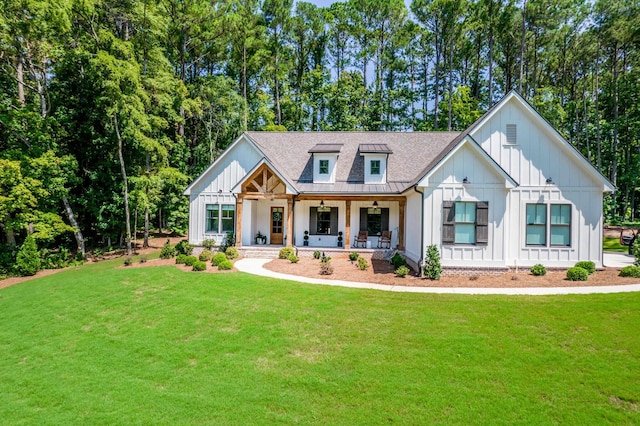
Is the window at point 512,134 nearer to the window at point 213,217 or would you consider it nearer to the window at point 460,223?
the window at point 460,223

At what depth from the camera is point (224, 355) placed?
6.85m

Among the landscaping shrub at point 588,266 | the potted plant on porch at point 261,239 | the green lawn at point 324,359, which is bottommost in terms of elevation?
the green lawn at point 324,359

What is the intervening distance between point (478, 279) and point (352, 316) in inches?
240

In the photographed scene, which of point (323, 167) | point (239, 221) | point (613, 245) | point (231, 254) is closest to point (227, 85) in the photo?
point (323, 167)

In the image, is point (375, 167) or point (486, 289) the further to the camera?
point (375, 167)

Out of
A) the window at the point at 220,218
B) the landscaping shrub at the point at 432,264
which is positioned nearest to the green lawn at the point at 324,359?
the landscaping shrub at the point at 432,264

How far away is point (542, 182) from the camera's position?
1299cm

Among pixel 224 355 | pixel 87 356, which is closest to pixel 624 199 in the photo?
pixel 224 355

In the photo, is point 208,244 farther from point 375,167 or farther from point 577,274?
point 577,274

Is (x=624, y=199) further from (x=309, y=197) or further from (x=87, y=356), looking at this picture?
(x=87, y=356)

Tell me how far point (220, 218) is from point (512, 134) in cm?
1539

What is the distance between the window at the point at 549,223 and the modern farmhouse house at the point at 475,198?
0.04m

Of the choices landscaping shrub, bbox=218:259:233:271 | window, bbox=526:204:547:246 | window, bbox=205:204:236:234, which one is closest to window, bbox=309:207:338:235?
window, bbox=205:204:236:234

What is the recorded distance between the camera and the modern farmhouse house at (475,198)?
1229cm
